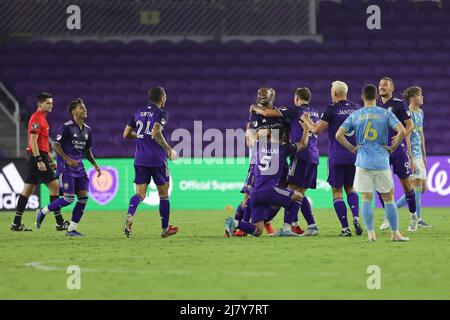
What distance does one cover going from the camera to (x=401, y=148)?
46.9 ft

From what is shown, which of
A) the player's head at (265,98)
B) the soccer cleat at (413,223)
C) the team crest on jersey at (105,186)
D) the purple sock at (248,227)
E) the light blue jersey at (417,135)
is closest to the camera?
the player's head at (265,98)

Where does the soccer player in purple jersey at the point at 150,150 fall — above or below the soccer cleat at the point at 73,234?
above

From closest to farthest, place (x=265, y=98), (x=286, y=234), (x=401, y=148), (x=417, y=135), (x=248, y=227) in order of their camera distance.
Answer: (x=265, y=98) → (x=248, y=227) → (x=286, y=234) → (x=401, y=148) → (x=417, y=135)

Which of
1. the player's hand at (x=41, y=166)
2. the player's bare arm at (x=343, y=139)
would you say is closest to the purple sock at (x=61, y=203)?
the player's hand at (x=41, y=166)

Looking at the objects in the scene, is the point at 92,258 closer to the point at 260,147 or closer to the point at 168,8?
the point at 260,147

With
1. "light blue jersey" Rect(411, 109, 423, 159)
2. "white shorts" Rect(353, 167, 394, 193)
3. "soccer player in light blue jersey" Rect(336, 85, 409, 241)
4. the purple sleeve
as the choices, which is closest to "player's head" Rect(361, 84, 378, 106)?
"soccer player in light blue jersey" Rect(336, 85, 409, 241)

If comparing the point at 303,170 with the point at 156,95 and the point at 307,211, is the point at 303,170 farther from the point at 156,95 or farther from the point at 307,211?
the point at 156,95

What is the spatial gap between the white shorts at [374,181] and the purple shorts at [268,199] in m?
1.33

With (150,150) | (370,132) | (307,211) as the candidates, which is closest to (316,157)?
(307,211)

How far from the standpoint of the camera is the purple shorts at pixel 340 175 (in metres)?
13.7

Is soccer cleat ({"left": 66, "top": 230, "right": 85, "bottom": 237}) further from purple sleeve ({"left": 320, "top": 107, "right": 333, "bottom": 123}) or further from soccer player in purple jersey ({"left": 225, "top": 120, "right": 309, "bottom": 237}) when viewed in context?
purple sleeve ({"left": 320, "top": 107, "right": 333, "bottom": 123})

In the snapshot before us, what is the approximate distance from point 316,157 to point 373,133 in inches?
82.8

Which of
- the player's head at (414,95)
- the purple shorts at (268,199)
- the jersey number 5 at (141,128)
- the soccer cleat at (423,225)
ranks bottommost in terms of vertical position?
the soccer cleat at (423,225)

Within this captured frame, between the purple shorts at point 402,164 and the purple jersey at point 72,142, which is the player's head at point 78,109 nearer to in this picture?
the purple jersey at point 72,142
